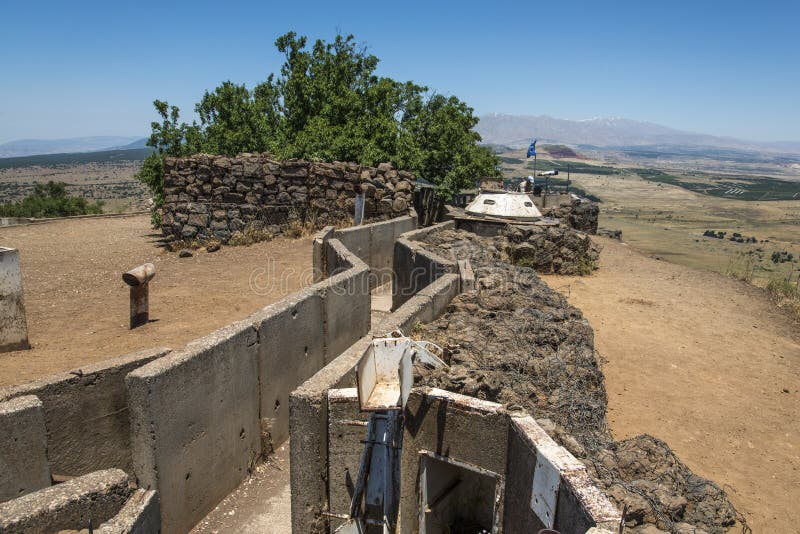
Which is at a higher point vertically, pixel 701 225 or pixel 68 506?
pixel 68 506

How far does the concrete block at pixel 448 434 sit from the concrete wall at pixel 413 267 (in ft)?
15.1

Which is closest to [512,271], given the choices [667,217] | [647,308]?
[647,308]

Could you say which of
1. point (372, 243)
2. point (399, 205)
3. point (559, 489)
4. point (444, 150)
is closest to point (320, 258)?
point (372, 243)

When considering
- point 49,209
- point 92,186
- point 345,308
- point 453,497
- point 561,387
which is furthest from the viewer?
point 92,186

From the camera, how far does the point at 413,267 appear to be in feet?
33.1

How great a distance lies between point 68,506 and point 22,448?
37.8 inches

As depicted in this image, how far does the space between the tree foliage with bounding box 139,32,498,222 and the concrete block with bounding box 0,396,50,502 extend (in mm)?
12231

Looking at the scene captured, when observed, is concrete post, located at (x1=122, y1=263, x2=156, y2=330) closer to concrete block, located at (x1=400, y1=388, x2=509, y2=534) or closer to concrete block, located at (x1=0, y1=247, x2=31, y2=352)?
concrete block, located at (x1=0, y1=247, x2=31, y2=352)

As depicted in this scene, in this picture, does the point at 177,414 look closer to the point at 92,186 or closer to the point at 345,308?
the point at 345,308

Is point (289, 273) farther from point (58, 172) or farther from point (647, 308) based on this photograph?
point (58, 172)

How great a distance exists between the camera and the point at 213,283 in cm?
1143

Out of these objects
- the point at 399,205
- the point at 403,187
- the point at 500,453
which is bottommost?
the point at 500,453

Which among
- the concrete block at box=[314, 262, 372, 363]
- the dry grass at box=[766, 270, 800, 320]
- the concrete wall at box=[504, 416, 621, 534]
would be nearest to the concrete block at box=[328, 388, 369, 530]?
the concrete wall at box=[504, 416, 621, 534]

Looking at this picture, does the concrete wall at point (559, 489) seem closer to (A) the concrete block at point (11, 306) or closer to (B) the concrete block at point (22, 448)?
(B) the concrete block at point (22, 448)
